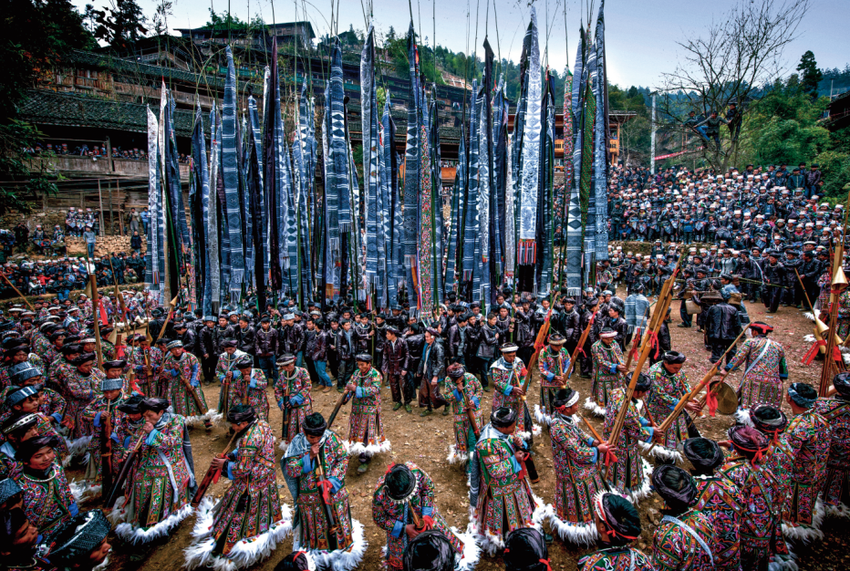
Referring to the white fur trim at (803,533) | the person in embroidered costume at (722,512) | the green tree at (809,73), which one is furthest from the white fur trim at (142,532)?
the green tree at (809,73)

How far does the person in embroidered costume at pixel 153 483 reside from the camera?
475 centimetres

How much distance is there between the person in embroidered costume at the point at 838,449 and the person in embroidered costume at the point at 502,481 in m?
3.37

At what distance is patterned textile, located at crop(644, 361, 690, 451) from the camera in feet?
19.3

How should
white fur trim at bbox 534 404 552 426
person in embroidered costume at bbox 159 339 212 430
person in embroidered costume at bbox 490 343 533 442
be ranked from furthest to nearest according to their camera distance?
person in embroidered costume at bbox 159 339 212 430 < white fur trim at bbox 534 404 552 426 < person in embroidered costume at bbox 490 343 533 442

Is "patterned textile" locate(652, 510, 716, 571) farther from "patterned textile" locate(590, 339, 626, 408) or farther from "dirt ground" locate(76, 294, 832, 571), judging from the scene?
"patterned textile" locate(590, 339, 626, 408)

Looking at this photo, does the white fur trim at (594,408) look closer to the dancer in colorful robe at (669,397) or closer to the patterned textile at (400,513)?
the dancer in colorful robe at (669,397)

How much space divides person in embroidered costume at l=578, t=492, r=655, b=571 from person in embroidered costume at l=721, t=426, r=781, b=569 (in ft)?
4.34

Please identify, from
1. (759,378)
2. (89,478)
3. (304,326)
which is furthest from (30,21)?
(759,378)

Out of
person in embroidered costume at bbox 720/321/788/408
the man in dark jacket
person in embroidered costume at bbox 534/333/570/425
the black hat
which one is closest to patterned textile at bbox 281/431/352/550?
the black hat

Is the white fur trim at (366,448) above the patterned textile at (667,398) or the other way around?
the other way around

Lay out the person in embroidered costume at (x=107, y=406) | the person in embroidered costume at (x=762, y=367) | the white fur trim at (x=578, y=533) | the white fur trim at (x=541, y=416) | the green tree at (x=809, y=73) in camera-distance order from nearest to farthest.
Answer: the white fur trim at (x=578, y=533), the person in embroidered costume at (x=107, y=406), the person in embroidered costume at (x=762, y=367), the white fur trim at (x=541, y=416), the green tree at (x=809, y=73)

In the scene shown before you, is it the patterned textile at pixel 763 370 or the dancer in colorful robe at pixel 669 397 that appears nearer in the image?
the dancer in colorful robe at pixel 669 397

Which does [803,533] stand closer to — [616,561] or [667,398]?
[667,398]

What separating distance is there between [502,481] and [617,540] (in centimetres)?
148
